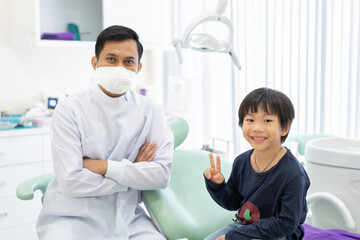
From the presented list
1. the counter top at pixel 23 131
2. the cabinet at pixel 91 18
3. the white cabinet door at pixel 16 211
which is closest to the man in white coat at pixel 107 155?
the counter top at pixel 23 131

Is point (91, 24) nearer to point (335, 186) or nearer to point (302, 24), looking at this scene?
point (302, 24)

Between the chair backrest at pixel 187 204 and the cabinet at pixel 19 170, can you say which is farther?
the cabinet at pixel 19 170

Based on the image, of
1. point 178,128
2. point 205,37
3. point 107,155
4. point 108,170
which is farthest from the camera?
point 178,128

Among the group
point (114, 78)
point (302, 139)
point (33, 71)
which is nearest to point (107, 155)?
point (114, 78)

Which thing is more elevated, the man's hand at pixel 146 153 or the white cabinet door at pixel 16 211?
the man's hand at pixel 146 153

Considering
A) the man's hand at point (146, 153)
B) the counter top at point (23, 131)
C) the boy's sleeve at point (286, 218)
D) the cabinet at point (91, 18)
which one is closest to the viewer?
the boy's sleeve at point (286, 218)

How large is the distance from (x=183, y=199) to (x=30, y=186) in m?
0.68

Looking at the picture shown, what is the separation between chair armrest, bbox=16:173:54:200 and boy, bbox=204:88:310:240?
81cm

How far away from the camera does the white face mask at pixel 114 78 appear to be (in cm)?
161

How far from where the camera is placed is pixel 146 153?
1677 millimetres

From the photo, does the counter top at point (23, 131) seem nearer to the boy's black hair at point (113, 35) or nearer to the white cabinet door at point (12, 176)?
the white cabinet door at point (12, 176)

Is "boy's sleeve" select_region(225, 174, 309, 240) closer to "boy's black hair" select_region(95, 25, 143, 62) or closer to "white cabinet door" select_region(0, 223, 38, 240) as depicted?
"boy's black hair" select_region(95, 25, 143, 62)

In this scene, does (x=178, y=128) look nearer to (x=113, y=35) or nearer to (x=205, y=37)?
(x=205, y=37)

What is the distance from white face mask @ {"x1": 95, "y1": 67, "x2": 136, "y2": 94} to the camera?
5.27 ft
